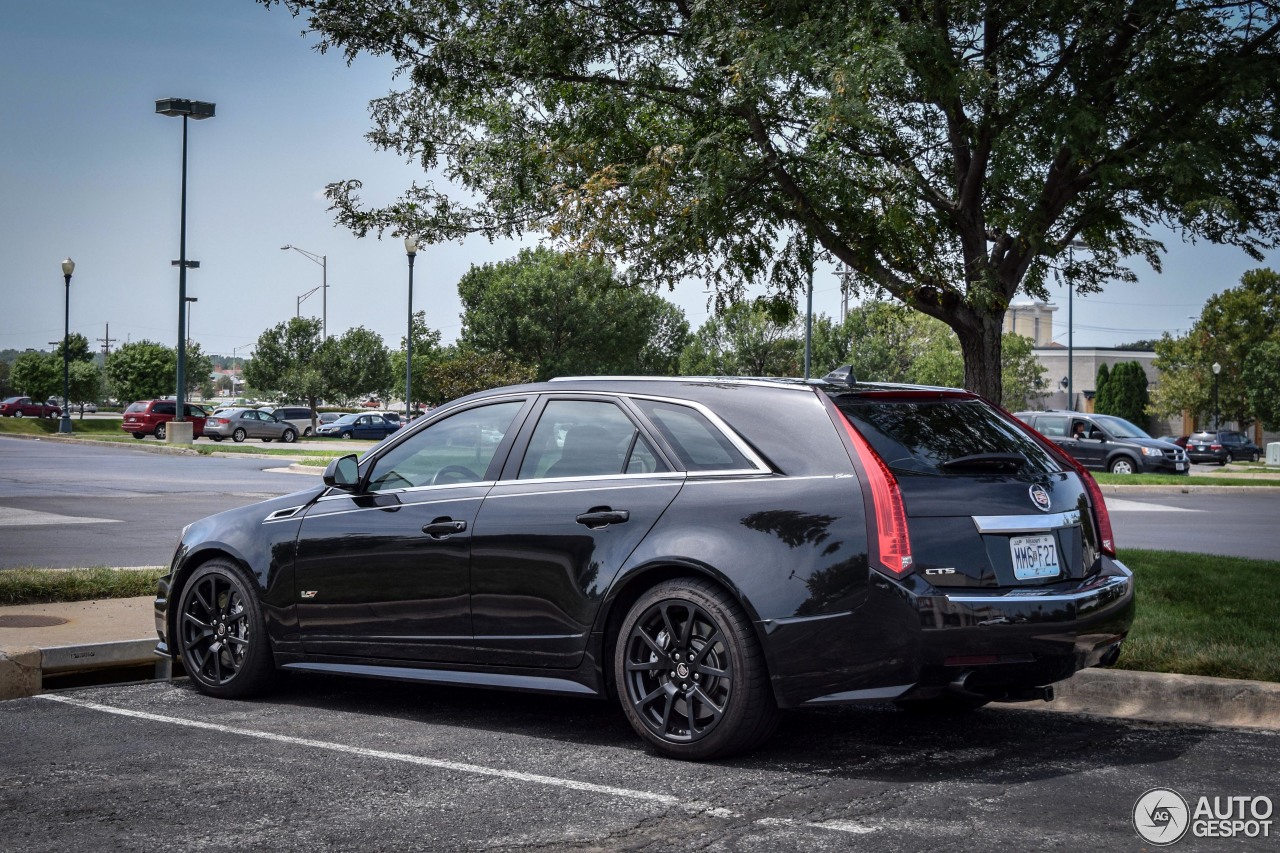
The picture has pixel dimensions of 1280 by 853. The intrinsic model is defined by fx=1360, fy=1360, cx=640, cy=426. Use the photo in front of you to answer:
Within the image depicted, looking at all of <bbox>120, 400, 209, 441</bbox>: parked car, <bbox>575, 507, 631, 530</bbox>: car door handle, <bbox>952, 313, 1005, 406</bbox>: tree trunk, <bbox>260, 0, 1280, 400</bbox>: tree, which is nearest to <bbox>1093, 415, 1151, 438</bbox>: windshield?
<bbox>260, 0, 1280, 400</bbox>: tree

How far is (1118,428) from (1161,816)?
3114cm

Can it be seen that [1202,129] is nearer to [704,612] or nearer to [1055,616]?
[1055,616]

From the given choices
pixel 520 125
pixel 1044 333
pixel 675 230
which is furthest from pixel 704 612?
pixel 1044 333

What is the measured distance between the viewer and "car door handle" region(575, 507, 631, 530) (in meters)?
5.75

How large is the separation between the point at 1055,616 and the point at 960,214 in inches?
251

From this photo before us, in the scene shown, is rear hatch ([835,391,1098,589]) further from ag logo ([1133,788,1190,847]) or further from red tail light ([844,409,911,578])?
ag logo ([1133,788,1190,847])

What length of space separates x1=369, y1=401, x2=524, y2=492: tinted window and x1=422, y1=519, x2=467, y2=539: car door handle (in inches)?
9.2

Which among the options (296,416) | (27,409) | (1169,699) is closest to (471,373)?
(296,416)

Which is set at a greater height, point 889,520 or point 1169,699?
point 889,520

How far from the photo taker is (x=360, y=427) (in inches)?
2549

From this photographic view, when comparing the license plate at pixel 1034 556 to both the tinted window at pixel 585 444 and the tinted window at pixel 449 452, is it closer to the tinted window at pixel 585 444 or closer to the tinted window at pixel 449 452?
the tinted window at pixel 585 444

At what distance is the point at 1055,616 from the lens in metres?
5.35

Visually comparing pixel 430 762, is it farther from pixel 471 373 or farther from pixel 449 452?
pixel 471 373

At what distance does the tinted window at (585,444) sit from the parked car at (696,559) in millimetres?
11
